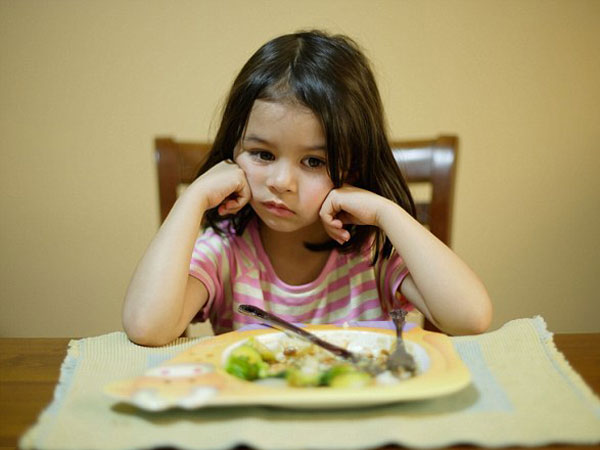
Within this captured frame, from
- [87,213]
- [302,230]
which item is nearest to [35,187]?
[87,213]

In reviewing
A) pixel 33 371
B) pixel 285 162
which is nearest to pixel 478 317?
pixel 285 162

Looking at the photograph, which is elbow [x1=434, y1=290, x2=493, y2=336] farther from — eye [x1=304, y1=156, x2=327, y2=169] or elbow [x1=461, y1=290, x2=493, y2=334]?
eye [x1=304, y1=156, x2=327, y2=169]

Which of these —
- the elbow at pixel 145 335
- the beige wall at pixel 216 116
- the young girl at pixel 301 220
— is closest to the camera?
the elbow at pixel 145 335

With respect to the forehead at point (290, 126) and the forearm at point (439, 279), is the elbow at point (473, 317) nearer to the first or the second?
the forearm at point (439, 279)

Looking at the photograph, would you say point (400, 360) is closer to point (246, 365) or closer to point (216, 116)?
point (246, 365)

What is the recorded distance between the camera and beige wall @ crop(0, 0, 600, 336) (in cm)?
181

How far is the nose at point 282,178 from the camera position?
870mm

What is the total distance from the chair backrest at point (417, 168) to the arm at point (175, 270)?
0.16 metres

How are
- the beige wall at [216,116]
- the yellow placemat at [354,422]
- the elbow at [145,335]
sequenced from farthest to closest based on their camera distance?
the beige wall at [216,116]
the elbow at [145,335]
the yellow placemat at [354,422]

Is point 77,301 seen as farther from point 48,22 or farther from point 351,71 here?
point 351,71

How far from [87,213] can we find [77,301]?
0.31 m

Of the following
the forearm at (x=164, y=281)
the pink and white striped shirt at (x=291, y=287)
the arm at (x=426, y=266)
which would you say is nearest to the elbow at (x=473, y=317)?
the arm at (x=426, y=266)

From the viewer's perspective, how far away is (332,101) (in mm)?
890

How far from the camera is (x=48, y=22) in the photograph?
1787 mm
